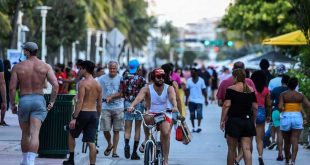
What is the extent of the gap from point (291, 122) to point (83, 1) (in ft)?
172

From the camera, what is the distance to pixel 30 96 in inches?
529

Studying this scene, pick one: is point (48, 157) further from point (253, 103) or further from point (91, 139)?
point (253, 103)

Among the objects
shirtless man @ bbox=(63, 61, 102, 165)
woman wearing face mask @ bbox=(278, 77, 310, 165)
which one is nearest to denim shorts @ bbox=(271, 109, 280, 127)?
woman wearing face mask @ bbox=(278, 77, 310, 165)

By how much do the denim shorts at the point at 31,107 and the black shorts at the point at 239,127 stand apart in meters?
2.62

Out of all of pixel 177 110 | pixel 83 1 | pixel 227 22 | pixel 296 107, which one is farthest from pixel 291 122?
pixel 83 1

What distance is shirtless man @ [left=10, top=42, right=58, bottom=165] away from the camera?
1344cm

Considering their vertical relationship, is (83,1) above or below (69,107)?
above

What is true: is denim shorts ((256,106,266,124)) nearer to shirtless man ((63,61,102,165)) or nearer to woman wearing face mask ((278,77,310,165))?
woman wearing face mask ((278,77,310,165))

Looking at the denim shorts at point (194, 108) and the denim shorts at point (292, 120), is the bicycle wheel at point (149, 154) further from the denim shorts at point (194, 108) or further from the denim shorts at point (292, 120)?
the denim shorts at point (194, 108)

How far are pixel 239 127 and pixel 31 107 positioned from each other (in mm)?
2907

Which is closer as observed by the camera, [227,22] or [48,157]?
[48,157]

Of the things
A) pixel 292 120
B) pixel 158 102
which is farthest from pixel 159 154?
pixel 292 120

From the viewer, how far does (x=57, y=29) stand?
55.9 m

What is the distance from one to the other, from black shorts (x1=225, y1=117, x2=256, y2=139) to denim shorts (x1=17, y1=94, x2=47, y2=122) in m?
2.62
